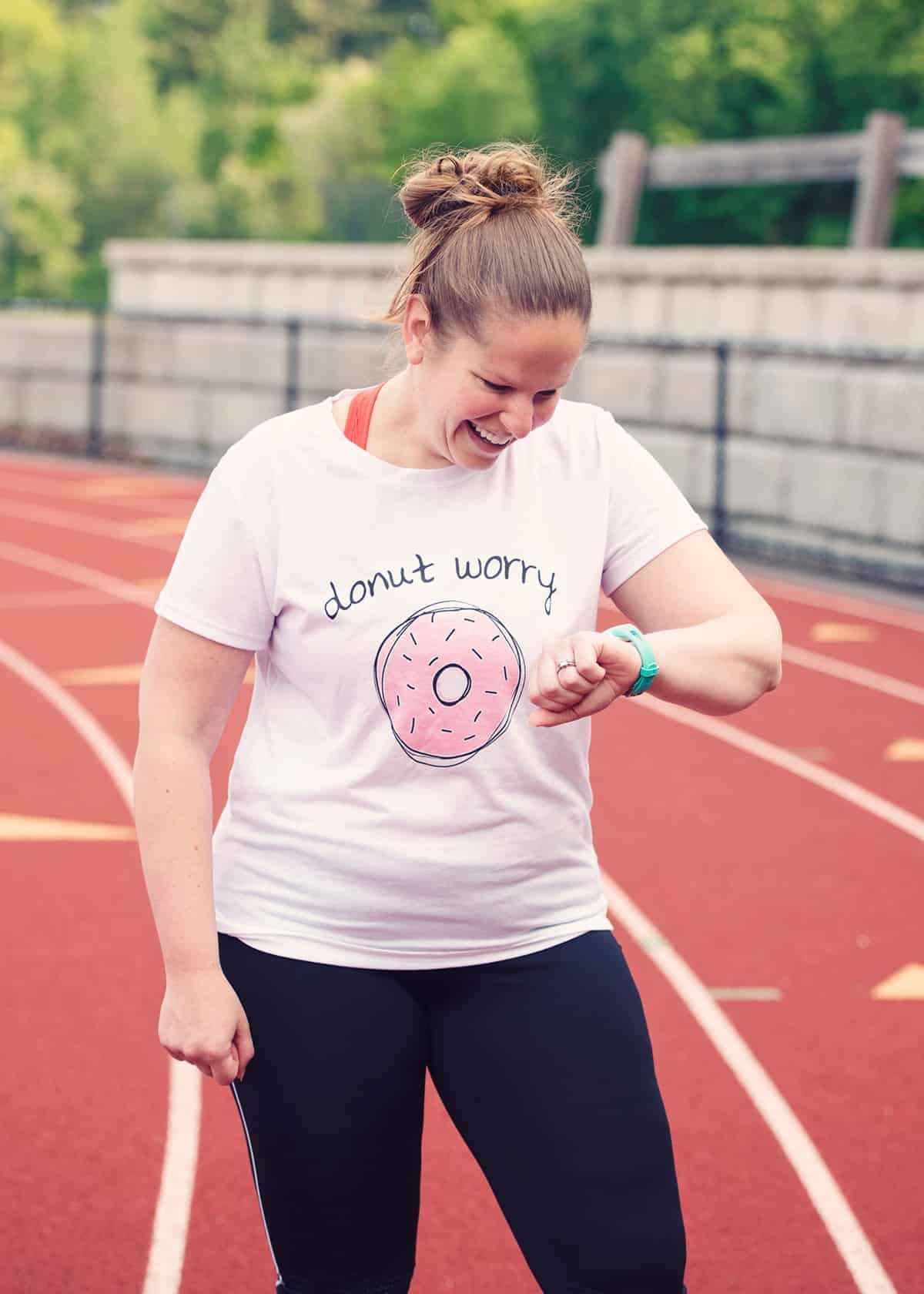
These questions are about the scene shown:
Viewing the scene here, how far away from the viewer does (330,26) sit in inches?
3708

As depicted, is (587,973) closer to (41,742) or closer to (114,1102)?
(114,1102)

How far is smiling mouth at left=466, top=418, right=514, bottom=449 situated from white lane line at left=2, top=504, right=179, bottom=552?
11.4m

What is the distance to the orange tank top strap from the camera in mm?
2234

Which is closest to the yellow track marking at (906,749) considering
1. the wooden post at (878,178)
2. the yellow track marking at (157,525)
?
the yellow track marking at (157,525)

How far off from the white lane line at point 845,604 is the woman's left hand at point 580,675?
8.82 metres

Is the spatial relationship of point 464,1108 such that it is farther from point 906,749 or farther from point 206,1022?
point 906,749

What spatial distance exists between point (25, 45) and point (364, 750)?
8564 centimetres

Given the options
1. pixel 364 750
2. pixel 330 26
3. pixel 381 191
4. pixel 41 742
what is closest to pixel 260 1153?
pixel 364 750

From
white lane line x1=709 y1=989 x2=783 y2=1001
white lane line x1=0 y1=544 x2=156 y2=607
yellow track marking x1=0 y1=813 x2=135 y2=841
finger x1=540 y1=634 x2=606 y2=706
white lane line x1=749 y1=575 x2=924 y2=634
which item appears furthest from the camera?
white lane line x1=0 y1=544 x2=156 y2=607

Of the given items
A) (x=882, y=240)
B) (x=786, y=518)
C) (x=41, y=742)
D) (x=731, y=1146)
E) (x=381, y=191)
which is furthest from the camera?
(x=381, y=191)

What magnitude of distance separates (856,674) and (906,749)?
162cm

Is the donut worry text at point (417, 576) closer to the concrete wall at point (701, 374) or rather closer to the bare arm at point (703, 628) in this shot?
the bare arm at point (703, 628)

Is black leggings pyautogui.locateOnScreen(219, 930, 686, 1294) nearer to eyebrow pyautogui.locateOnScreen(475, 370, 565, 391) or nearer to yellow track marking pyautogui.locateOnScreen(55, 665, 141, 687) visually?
eyebrow pyautogui.locateOnScreen(475, 370, 565, 391)

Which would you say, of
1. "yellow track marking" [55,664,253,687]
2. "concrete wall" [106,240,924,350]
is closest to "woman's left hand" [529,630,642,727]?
"yellow track marking" [55,664,253,687]
